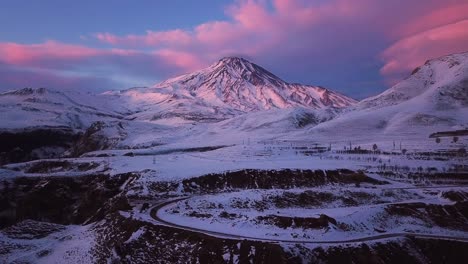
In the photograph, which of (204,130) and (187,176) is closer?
(187,176)

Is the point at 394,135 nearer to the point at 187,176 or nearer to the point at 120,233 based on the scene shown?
the point at 187,176

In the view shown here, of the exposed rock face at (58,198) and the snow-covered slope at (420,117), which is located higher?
the snow-covered slope at (420,117)

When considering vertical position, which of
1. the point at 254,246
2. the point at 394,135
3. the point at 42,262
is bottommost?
the point at 42,262

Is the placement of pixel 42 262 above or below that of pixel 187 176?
below

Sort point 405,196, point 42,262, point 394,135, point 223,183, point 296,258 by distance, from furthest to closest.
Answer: point 394,135 → point 223,183 → point 405,196 → point 42,262 → point 296,258

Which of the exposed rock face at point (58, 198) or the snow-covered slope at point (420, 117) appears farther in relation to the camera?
the snow-covered slope at point (420, 117)

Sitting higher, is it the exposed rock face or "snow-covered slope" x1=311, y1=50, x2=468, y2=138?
"snow-covered slope" x1=311, y1=50, x2=468, y2=138

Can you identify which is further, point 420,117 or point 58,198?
point 420,117

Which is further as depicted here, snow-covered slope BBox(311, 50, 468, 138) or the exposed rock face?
snow-covered slope BBox(311, 50, 468, 138)

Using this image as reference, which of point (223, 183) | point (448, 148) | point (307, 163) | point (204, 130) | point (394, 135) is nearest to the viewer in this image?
point (223, 183)

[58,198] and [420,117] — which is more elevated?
[420,117]

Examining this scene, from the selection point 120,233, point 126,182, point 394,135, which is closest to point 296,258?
point 120,233
